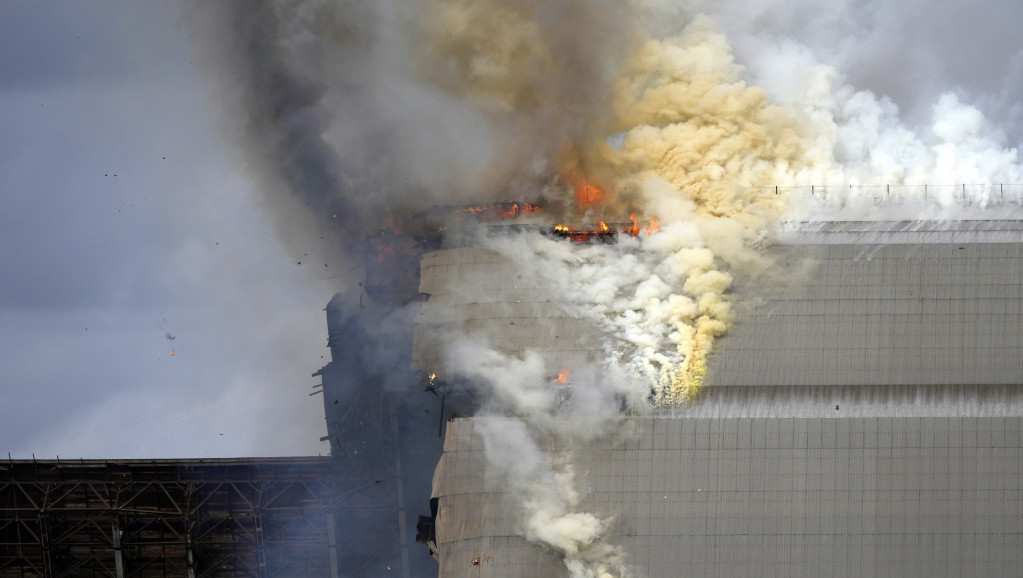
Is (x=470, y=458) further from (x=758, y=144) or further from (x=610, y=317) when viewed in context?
(x=758, y=144)

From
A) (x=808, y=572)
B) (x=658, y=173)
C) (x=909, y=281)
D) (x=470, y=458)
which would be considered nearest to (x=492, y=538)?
(x=470, y=458)

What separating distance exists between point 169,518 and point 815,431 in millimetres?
47969

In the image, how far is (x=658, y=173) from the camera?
93.3 m

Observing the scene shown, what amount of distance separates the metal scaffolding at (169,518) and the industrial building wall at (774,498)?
1517cm

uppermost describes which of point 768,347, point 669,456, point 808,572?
point 768,347

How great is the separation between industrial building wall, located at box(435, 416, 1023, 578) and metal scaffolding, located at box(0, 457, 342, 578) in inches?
597

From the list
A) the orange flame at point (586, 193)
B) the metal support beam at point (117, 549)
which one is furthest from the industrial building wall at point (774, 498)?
the metal support beam at point (117, 549)

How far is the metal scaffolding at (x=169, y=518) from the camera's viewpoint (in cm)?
9938

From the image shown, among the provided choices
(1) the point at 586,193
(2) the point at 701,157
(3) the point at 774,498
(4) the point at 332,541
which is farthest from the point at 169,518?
(2) the point at 701,157

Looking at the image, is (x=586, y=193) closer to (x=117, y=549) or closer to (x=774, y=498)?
(x=774, y=498)

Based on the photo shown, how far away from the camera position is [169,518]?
100m

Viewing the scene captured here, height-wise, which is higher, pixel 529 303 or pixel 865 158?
pixel 865 158

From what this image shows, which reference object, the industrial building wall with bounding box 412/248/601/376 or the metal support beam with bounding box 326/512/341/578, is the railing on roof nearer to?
the industrial building wall with bounding box 412/248/601/376

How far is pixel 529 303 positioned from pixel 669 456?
1400 centimetres
